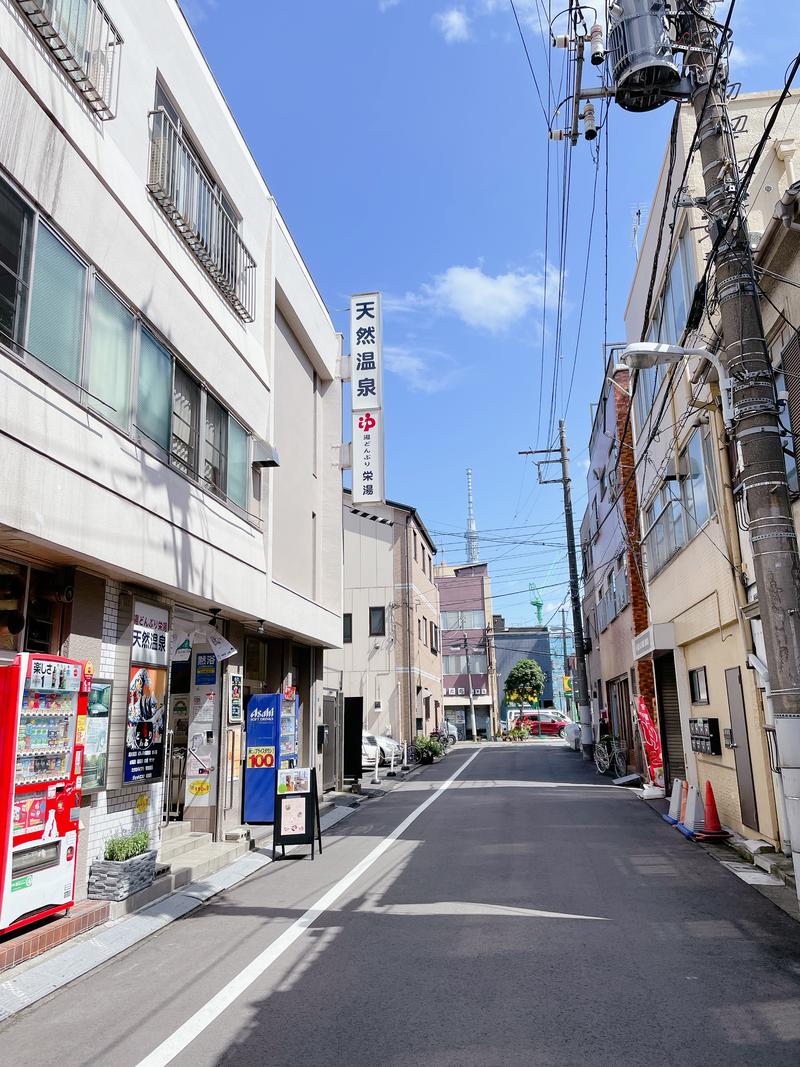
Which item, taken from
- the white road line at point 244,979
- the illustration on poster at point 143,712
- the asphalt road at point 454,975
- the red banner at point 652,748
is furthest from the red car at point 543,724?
the illustration on poster at point 143,712

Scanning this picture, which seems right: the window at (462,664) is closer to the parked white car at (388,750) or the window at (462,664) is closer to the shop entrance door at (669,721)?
the parked white car at (388,750)

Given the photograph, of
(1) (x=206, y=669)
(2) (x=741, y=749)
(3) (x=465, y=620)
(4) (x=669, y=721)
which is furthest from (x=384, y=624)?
(3) (x=465, y=620)

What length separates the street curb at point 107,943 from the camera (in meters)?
5.59

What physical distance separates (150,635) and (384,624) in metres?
25.8

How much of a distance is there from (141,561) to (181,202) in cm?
517

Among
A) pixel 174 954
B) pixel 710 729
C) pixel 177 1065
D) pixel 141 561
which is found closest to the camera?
pixel 177 1065

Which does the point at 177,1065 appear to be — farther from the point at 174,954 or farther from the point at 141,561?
the point at 141,561

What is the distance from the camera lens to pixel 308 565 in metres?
17.0

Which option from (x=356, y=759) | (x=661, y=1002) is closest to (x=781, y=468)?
(x=661, y=1002)

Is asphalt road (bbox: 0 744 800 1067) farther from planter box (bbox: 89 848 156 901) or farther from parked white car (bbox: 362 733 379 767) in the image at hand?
parked white car (bbox: 362 733 379 767)

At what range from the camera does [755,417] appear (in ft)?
22.5

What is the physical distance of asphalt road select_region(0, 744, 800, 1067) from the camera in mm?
4582

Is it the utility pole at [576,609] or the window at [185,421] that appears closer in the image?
the window at [185,421]

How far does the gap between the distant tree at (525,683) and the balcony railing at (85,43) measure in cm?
6094
